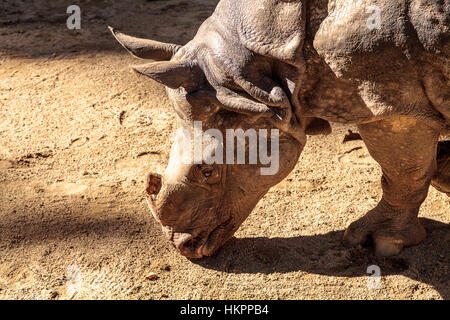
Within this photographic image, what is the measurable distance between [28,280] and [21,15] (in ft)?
14.5

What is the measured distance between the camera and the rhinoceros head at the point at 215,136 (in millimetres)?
2586

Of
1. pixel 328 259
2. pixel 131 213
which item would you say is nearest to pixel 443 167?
pixel 328 259

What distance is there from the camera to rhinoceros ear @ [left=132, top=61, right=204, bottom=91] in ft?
8.05

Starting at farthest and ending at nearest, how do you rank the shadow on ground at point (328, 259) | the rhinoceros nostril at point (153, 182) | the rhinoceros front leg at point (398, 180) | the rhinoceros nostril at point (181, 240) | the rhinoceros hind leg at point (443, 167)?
1. the rhinoceros hind leg at point (443, 167)
2. the shadow on ground at point (328, 259)
3. the rhinoceros nostril at point (181, 240)
4. the rhinoceros nostril at point (153, 182)
5. the rhinoceros front leg at point (398, 180)

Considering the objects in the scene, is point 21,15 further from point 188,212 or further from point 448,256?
point 448,256

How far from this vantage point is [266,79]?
262 cm

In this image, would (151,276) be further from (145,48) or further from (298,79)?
(298,79)

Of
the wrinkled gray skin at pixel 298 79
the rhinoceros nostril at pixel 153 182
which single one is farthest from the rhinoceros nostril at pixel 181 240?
the rhinoceros nostril at pixel 153 182

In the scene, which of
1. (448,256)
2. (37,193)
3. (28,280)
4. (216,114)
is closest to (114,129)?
(37,193)

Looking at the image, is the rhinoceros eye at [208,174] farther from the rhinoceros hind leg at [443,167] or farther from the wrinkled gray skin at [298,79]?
the rhinoceros hind leg at [443,167]

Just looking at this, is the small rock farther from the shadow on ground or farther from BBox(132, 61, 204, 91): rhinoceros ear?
BBox(132, 61, 204, 91): rhinoceros ear

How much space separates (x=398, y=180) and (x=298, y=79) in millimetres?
889

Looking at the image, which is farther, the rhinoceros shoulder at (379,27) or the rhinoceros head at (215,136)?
the rhinoceros head at (215,136)

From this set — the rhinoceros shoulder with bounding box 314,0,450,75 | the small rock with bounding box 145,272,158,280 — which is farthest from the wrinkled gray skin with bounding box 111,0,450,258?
the small rock with bounding box 145,272,158,280
